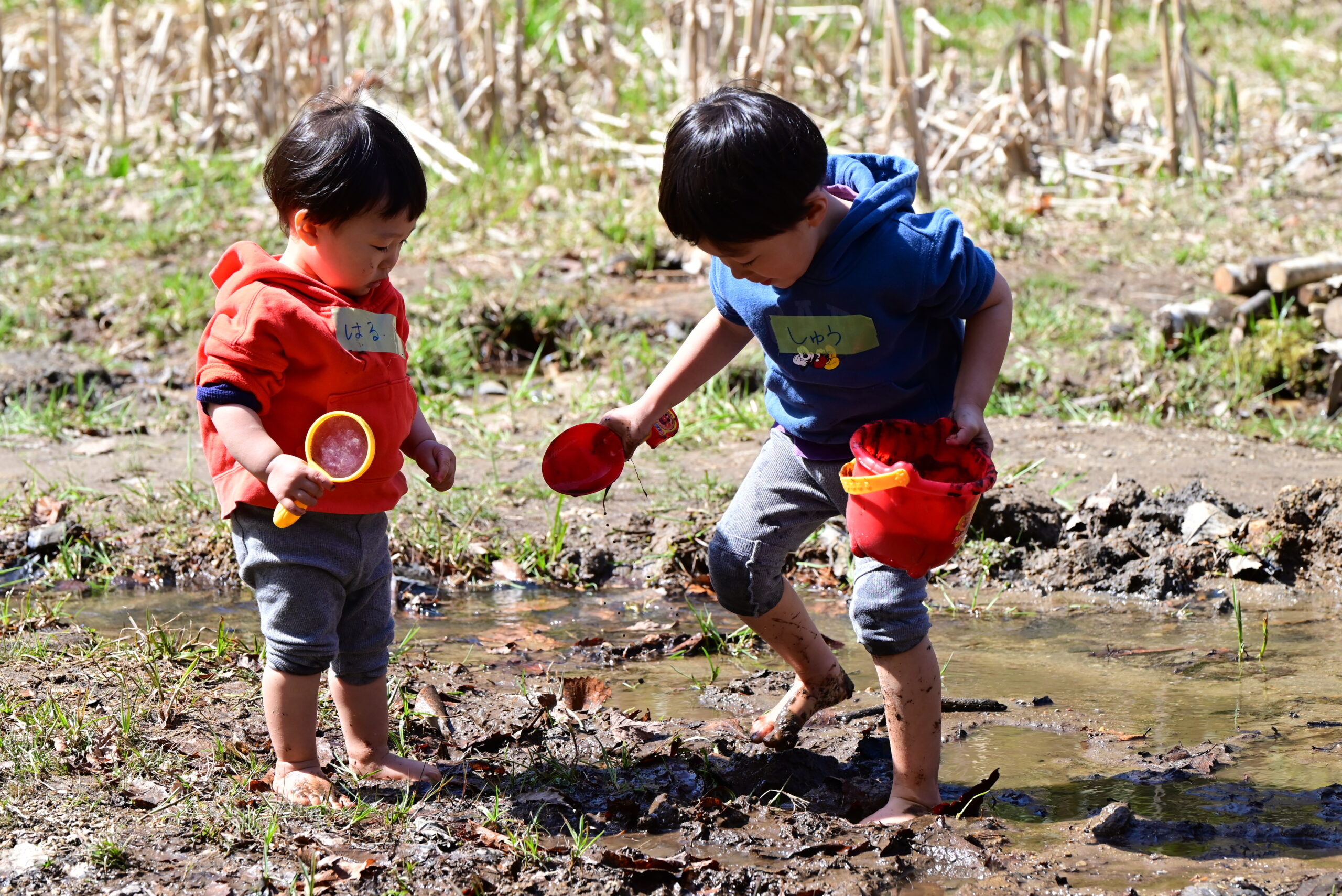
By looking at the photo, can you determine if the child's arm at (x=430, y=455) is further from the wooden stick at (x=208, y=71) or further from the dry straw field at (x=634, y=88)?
the wooden stick at (x=208, y=71)

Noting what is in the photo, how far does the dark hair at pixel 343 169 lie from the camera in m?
2.46

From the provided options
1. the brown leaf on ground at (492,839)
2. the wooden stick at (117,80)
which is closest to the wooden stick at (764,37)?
the wooden stick at (117,80)

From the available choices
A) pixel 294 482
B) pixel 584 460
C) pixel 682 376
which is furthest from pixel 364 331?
pixel 682 376

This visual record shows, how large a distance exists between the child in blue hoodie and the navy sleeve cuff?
0.81 m

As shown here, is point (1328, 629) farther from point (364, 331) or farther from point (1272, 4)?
point (1272, 4)

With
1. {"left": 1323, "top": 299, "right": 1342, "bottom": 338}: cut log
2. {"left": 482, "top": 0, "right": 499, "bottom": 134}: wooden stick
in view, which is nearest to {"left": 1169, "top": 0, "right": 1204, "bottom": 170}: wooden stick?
{"left": 1323, "top": 299, "right": 1342, "bottom": 338}: cut log

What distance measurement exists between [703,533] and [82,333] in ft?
13.4

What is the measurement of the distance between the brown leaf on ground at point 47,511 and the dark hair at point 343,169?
8.13ft

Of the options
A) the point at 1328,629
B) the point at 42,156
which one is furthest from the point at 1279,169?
the point at 42,156

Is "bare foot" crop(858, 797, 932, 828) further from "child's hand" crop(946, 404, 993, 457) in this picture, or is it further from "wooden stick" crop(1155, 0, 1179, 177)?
"wooden stick" crop(1155, 0, 1179, 177)

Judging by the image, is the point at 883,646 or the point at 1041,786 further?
the point at 1041,786

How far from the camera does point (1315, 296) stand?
5.94 meters

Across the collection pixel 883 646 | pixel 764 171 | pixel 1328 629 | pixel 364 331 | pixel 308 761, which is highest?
pixel 764 171

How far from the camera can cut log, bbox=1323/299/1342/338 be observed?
5785 millimetres
